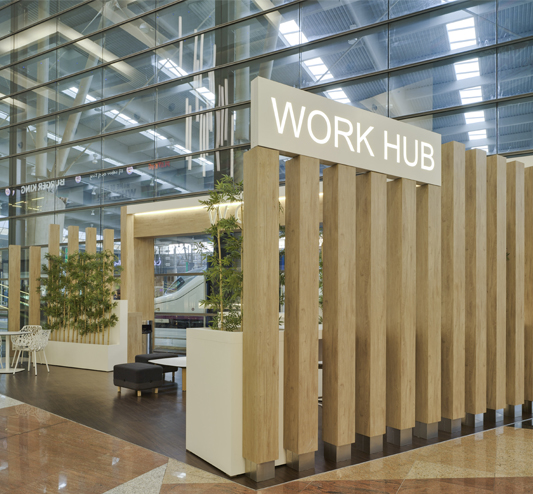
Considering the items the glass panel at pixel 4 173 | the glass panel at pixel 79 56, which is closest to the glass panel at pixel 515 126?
the glass panel at pixel 79 56

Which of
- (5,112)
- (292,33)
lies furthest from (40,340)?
(5,112)

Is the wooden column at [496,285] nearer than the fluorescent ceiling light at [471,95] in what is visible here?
Yes

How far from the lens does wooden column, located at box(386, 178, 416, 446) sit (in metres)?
5.11

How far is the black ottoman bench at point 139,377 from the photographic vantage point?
24.9 feet

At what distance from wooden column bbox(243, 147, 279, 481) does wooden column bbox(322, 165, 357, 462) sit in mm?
656

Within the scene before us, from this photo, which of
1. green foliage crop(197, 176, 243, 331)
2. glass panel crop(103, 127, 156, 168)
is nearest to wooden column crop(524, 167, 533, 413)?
green foliage crop(197, 176, 243, 331)

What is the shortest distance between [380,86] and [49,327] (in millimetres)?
8841

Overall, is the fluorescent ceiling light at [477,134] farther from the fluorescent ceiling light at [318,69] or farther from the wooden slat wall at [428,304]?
the wooden slat wall at [428,304]

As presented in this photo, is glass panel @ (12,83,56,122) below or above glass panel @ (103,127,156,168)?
above

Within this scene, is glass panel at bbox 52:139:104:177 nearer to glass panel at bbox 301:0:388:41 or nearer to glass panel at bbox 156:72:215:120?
glass panel at bbox 156:72:215:120

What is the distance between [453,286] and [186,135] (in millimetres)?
8990

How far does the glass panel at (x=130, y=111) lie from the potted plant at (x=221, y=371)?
951cm

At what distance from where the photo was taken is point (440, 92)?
983 cm

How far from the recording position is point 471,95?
373 inches
